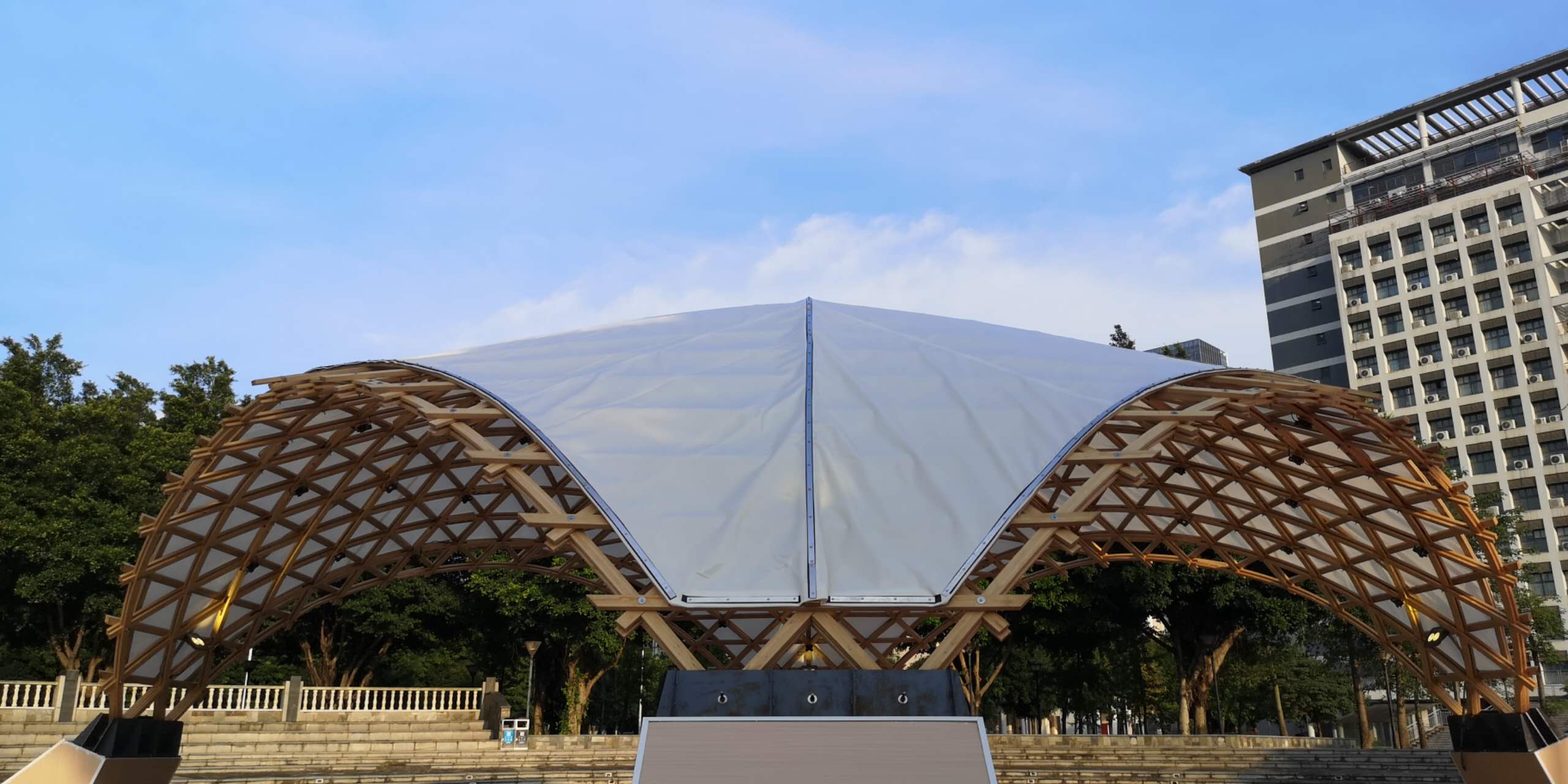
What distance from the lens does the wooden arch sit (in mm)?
23172

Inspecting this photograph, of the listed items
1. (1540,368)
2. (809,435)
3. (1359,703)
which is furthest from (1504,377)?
(809,435)

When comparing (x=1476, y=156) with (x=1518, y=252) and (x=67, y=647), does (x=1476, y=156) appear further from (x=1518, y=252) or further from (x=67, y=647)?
(x=67, y=647)

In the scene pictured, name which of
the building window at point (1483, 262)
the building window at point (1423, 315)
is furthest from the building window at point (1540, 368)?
the building window at point (1483, 262)

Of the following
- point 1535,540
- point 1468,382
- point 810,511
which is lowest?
point 810,511

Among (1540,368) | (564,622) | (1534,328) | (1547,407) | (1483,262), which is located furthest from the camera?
(1483,262)

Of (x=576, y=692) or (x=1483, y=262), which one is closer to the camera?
(x=576, y=692)

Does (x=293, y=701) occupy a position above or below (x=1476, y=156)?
below

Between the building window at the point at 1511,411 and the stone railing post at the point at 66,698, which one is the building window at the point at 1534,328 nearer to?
the building window at the point at 1511,411

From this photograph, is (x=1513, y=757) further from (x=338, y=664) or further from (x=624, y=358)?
(x=338, y=664)

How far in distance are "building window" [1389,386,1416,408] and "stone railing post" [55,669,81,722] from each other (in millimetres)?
99782

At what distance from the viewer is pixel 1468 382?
312ft

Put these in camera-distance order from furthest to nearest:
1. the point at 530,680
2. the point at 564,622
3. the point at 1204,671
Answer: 1. the point at 530,680
2. the point at 564,622
3. the point at 1204,671

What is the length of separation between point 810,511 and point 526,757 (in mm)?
33705

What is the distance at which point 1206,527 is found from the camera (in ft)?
110
